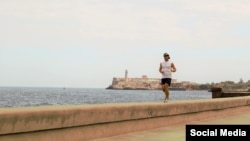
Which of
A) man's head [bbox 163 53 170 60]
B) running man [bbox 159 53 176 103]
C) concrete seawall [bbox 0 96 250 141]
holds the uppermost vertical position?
man's head [bbox 163 53 170 60]

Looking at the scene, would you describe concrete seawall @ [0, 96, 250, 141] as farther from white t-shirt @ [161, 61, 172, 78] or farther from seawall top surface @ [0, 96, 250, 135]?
white t-shirt @ [161, 61, 172, 78]

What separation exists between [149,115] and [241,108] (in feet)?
26.9

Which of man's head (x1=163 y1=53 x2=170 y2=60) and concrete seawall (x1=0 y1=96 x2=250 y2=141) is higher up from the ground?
man's head (x1=163 y1=53 x2=170 y2=60)

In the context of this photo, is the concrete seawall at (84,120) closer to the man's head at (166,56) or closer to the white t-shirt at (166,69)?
the white t-shirt at (166,69)

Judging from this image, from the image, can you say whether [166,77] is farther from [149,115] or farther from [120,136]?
[120,136]

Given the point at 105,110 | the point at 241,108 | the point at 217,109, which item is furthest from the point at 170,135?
the point at 241,108

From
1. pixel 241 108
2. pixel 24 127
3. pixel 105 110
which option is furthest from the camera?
pixel 241 108

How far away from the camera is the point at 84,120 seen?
683cm

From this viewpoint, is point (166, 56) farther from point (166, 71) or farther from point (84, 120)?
point (84, 120)

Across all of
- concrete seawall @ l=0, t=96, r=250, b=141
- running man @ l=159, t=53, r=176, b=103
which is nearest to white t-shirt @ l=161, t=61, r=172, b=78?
running man @ l=159, t=53, r=176, b=103

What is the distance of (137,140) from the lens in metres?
7.36

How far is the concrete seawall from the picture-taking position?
555cm

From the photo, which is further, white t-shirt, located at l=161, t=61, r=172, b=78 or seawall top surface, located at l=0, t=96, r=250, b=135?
white t-shirt, located at l=161, t=61, r=172, b=78

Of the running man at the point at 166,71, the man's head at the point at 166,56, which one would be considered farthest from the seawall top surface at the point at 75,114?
the man's head at the point at 166,56
